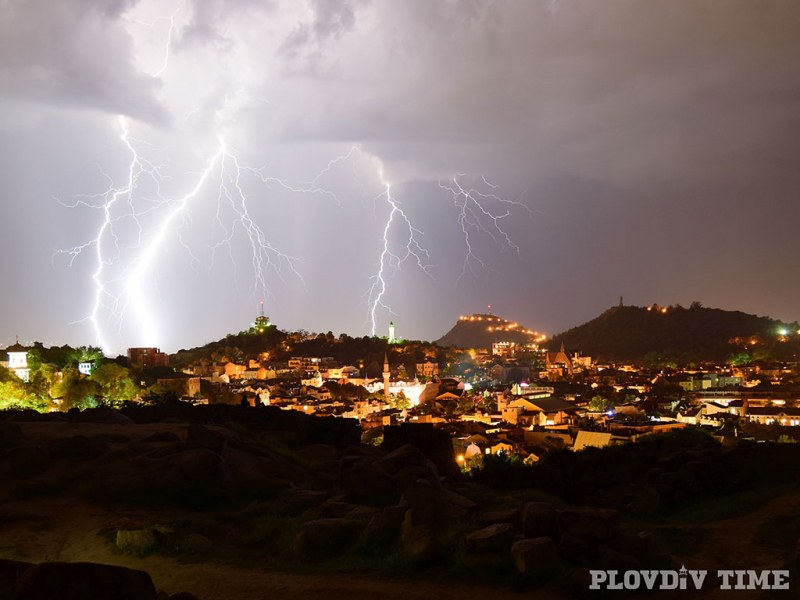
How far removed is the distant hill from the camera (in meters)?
121

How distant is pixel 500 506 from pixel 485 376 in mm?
107500

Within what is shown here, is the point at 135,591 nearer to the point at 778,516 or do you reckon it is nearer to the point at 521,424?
the point at 778,516

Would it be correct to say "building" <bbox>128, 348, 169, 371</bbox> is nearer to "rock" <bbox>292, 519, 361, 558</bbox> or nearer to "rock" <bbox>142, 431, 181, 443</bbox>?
"rock" <bbox>142, 431, 181, 443</bbox>

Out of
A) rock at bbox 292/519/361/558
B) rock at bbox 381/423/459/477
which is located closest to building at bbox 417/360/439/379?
rock at bbox 381/423/459/477

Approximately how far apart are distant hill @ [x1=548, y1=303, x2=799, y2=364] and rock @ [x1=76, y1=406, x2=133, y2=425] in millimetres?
106305

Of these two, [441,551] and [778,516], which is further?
[778,516]

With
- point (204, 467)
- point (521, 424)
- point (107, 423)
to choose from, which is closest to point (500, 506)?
point (204, 467)

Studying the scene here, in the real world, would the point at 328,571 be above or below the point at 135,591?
below

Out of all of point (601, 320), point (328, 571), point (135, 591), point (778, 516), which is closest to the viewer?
point (135, 591)

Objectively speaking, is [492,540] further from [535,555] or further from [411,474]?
[411,474]

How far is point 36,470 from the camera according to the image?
14.5m

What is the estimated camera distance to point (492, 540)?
8.29 meters

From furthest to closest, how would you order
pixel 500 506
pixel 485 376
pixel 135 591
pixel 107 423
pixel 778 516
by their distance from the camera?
pixel 485 376 < pixel 107 423 < pixel 500 506 < pixel 778 516 < pixel 135 591

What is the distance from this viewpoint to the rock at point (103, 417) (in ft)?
74.8
